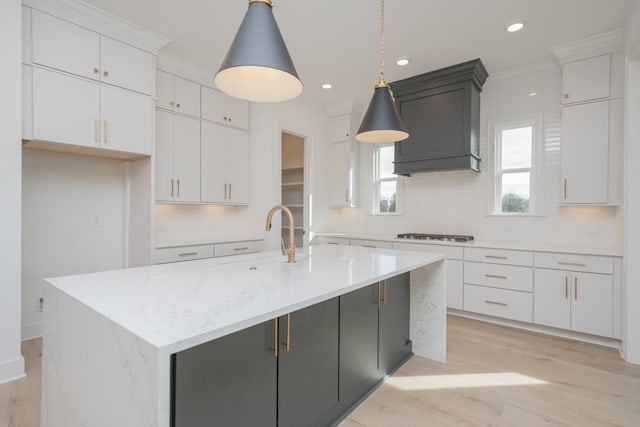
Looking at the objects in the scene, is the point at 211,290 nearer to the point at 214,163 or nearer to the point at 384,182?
the point at 214,163

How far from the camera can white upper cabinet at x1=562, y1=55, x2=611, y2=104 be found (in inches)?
123

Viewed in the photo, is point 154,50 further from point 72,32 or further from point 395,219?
point 395,219

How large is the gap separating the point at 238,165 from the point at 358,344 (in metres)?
2.90

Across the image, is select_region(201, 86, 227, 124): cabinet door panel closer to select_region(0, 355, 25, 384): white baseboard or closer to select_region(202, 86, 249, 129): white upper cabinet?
select_region(202, 86, 249, 129): white upper cabinet

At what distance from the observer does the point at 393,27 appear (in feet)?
→ 9.70

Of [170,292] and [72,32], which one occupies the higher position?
[72,32]

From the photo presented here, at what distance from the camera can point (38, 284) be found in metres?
3.02

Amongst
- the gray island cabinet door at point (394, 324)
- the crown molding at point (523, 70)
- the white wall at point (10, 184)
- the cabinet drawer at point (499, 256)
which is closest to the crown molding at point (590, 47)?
the crown molding at point (523, 70)

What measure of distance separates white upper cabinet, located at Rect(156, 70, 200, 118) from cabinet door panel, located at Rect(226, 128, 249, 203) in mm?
510

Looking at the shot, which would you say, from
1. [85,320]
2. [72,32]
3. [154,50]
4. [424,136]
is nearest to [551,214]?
[424,136]

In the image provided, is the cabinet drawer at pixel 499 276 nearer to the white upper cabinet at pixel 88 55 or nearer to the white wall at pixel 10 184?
the white upper cabinet at pixel 88 55

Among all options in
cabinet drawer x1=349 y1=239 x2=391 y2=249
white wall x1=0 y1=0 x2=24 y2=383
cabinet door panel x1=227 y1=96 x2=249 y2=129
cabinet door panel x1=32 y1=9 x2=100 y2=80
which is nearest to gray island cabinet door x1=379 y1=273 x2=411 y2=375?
cabinet drawer x1=349 y1=239 x2=391 y2=249

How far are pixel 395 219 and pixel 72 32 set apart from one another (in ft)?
13.6

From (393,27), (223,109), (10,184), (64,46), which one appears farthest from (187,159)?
(393,27)
